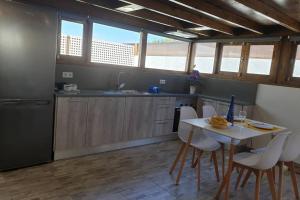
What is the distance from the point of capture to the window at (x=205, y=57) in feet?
16.5

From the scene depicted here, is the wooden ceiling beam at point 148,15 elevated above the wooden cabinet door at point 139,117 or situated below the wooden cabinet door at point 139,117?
above

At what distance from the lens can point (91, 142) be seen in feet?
11.2

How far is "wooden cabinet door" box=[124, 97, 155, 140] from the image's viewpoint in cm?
376

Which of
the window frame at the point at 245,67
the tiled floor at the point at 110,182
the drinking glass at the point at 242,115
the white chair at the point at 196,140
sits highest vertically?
the window frame at the point at 245,67

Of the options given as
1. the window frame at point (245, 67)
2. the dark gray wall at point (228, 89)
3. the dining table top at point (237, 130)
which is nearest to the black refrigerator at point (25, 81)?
the dining table top at point (237, 130)

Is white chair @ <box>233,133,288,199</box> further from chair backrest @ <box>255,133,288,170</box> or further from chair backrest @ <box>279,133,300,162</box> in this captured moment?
chair backrest @ <box>279,133,300,162</box>

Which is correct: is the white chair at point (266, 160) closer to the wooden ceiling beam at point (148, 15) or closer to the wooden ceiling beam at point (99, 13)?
the wooden ceiling beam at point (148, 15)

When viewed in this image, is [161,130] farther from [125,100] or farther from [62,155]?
[62,155]

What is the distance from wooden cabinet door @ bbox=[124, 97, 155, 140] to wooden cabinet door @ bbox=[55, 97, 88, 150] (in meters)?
0.72

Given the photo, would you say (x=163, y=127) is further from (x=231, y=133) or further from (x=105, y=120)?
(x=231, y=133)

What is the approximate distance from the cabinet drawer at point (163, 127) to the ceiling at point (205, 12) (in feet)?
5.64

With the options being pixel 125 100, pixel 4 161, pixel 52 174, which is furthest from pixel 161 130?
pixel 4 161

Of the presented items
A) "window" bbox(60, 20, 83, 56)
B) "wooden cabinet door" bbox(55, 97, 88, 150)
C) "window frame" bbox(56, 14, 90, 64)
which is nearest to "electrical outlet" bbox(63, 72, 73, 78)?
"window frame" bbox(56, 14, 90, 64)

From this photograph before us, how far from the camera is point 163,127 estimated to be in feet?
14.1
